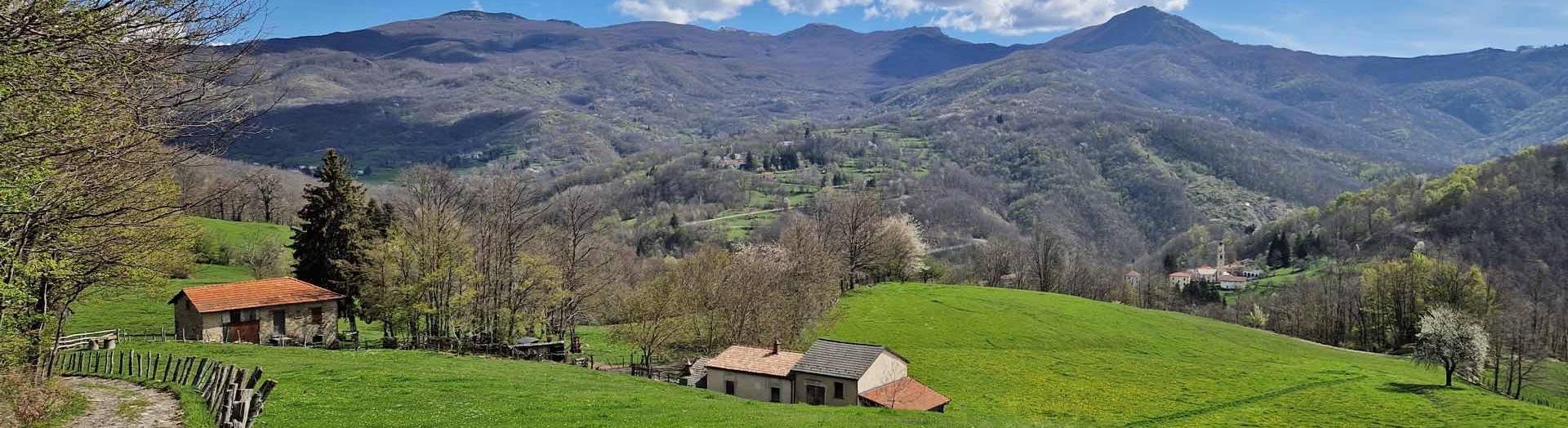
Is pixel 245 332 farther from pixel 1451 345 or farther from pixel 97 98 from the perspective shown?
pixel 1451 345

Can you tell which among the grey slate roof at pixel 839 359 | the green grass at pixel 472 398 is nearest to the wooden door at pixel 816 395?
the grey slate roof at pixel 839 359

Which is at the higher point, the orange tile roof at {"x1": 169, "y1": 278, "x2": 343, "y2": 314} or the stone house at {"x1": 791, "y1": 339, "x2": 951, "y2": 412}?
the orange tile roof at {"x1": 169, "y1": 278, "x2": 343, "y2": 314}

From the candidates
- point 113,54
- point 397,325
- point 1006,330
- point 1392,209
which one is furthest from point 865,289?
point 1392,209

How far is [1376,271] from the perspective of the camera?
296 feet

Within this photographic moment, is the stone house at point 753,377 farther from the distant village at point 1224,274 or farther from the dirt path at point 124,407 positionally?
the distant village at point 1224,274

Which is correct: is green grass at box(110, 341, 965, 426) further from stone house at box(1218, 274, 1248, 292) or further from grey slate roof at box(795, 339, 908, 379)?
stone house at box(1218, 274, 1248, 292)

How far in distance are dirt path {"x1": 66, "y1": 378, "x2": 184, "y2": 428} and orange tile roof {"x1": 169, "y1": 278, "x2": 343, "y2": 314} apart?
62.1 ft

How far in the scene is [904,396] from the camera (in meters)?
40.0

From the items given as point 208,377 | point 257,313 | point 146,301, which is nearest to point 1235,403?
point 208,377

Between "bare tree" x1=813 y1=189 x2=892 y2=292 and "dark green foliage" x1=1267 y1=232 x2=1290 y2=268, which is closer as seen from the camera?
"bare tree" x1=813 y1=189 x2=892 y2=292

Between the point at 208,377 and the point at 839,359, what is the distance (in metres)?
25.5

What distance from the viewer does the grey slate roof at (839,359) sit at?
39125mm

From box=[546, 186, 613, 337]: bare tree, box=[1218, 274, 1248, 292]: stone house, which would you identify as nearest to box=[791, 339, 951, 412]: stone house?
box=[546, 186, 613, 337]: bare tree

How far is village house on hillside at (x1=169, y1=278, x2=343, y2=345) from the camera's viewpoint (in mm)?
42438
